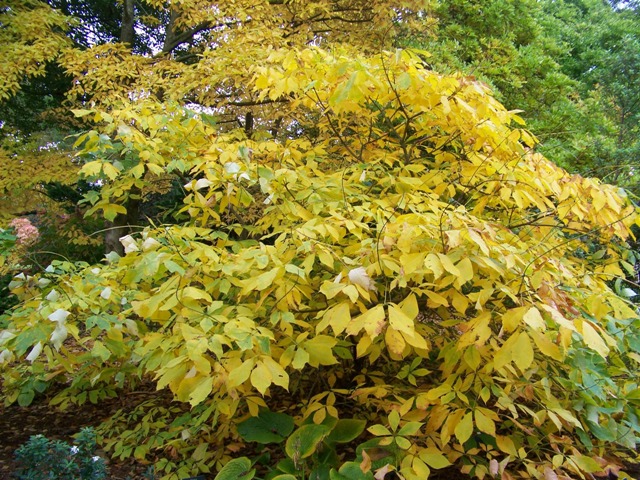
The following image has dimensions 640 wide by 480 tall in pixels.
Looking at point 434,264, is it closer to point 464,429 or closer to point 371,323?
point 371,323

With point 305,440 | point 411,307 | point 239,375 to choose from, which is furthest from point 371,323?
point 305,440

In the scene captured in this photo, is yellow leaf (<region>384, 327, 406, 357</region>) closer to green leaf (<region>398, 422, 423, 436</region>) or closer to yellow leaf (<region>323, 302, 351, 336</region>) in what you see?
yellow leaf (<region>323, 302, 351, 336</region>)

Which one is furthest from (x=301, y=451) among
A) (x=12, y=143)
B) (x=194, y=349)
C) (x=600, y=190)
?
(x=12, y=143)

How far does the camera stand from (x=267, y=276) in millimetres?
1496

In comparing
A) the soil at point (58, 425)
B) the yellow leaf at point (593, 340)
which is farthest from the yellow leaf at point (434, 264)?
the soil at point (58, 425)

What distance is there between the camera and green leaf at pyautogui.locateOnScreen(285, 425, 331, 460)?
1.80 metres

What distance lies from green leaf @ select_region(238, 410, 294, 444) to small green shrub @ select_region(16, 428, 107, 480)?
0.56 m

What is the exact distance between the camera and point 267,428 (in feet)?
6.63

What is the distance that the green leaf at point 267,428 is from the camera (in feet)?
6.49

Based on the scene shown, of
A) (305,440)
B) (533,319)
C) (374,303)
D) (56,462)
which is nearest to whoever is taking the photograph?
(533,319)

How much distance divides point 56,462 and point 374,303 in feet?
4.36

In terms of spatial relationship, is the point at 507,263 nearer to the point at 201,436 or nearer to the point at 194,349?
the point at 194,349

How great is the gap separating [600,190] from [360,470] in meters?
1.47

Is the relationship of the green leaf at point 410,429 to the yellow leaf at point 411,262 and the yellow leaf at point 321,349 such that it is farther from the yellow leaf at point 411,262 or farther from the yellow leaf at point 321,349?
the yellow leaf at point 411,262
